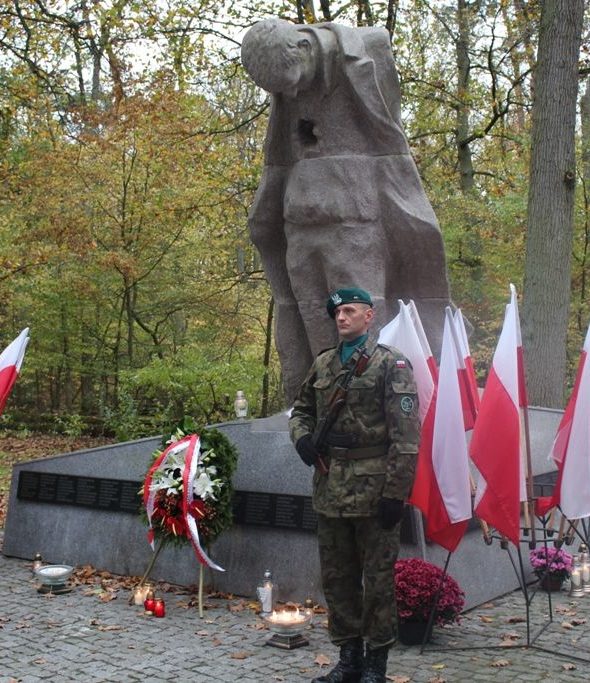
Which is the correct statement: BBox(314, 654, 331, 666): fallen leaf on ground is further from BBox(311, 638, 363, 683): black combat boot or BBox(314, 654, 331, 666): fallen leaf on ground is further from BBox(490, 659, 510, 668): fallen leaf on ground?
BBox(490, 659, 510, 668): fallen leaf on ground

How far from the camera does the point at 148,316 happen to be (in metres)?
16.9

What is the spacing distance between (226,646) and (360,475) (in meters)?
1.65

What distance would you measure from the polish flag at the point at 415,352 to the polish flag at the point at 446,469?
0.14 meters

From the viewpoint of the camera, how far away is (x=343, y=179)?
653 centimetres

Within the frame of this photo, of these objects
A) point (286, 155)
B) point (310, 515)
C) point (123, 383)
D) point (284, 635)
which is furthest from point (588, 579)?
point (123, 383)

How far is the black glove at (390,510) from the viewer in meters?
4.20

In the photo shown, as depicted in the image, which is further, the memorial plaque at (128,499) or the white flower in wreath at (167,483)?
the white flower in wreath at (167,483)

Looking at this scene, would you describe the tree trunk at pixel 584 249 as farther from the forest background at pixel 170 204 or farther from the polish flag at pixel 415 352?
the polish flag at pixel 415 352

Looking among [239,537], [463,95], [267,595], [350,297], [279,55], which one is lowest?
[267,595]

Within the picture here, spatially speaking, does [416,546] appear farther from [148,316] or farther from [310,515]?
[148,316]

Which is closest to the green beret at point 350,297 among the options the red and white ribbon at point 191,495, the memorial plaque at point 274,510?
the memorial plaque at point 274,510

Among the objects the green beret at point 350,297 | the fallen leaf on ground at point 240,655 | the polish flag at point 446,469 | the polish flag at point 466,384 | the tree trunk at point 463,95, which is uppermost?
the tree trunk at point 463,95

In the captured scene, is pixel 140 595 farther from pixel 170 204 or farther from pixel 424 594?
pixel 170 204

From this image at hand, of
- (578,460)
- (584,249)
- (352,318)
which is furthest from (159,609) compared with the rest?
(584,249)
